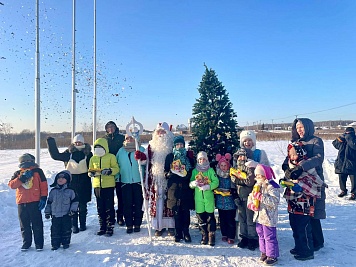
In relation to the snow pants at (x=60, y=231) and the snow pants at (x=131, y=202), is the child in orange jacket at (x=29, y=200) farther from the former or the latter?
the snow pants at (x=131, y=202)

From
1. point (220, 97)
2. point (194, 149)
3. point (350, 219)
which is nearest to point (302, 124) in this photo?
point (220, 97)

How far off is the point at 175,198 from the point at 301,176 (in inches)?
86.8

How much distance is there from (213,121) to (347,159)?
210 inches

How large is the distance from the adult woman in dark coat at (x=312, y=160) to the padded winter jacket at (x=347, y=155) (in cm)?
453

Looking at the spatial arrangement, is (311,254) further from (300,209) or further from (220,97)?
(220,97)

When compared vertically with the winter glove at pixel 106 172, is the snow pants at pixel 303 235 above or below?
below

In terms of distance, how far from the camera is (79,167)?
5.42 metres

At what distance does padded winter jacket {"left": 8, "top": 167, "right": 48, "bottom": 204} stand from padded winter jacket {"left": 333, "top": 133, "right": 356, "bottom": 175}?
27.3ft

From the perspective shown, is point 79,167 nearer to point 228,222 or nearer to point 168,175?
point 168,175

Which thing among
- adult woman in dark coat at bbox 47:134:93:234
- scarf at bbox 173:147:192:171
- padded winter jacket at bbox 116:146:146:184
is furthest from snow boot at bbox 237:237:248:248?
adult woman in dark coat at bbox 47:134:93:234

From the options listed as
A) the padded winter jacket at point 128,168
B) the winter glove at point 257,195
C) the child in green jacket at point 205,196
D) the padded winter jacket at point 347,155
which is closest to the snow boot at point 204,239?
the child in green jacket at point 205,196

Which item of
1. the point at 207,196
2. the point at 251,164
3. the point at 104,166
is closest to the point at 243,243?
the point at 207,196

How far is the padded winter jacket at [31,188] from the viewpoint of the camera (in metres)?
4.56

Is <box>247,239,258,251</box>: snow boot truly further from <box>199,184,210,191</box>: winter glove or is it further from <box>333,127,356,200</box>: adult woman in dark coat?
<box>333,127,356,200</box>: adult woman in dark coat
